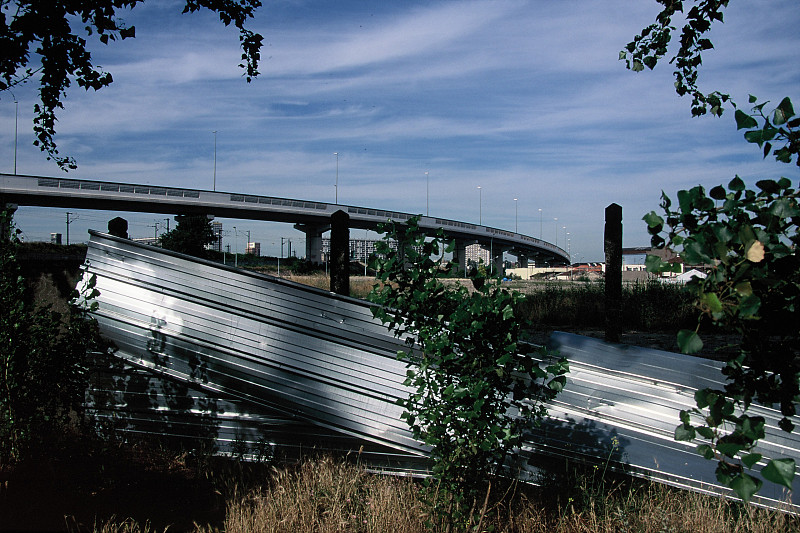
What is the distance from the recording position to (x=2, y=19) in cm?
500

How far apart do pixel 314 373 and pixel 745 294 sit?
3640 millimetres

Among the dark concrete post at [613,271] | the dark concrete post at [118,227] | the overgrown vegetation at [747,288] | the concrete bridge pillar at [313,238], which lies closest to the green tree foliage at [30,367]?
the dark concrete post at [118,227]

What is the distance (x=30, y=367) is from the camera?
12.2 ft

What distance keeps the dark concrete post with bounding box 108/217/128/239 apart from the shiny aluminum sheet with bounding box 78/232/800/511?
0.27 m

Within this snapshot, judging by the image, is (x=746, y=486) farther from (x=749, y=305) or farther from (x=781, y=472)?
(x=749, y=305)

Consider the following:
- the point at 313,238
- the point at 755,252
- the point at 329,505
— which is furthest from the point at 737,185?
the point at 313,238

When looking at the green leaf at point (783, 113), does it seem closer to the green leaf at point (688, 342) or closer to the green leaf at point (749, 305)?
the green leaf at point (749, 305)

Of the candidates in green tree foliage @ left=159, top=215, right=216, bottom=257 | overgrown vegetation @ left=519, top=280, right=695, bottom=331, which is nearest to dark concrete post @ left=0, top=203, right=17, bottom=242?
overgrown vegetation @ left=519, top=280, right=695, bottom=331

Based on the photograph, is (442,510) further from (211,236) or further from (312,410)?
(211,236)

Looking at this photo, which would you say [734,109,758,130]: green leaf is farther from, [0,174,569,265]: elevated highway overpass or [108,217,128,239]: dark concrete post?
[0,174,569,265]: elevated highway overpass

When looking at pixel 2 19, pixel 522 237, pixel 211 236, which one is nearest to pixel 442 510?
pixel 2 19

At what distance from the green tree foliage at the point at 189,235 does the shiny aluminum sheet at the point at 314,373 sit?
133ft

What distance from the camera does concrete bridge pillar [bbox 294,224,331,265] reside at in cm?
5450

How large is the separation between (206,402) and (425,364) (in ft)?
8.93
